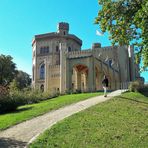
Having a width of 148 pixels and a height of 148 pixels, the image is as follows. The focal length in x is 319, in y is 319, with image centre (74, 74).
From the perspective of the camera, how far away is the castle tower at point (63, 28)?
71.1 m

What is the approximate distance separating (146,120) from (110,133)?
3.71 m

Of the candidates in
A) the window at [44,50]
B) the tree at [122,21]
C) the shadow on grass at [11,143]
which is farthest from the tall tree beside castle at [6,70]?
the shadow on grass at [11,143]

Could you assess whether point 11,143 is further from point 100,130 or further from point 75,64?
point 75,64

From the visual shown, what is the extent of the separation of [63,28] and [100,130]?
58.6 meters

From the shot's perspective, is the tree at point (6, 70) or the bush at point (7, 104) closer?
the bush at point (7, 104)

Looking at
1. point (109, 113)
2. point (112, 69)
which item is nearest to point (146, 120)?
point (109, 113)

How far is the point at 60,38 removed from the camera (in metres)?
69.9

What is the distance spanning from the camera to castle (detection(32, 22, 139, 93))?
41.8 metres

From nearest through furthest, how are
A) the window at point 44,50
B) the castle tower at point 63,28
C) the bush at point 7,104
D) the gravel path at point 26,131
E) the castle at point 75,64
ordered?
the gravel path at point 26,131 → the bush at point 7,104 → the castle at point 75,64 → the window at point 44,50 → the castle tower at point 63,28

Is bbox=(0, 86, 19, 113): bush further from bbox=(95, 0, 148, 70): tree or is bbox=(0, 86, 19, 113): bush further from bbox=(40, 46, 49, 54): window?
bbox=(40, 46, 49, 54): window

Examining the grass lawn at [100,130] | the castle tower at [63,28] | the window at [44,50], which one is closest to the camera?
the grass lawn at [100,130]

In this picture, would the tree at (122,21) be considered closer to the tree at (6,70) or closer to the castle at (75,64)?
the castle at (75,64)

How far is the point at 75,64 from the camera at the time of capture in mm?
41906

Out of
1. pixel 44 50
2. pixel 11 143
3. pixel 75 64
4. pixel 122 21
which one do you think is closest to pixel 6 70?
pixel 44 50
